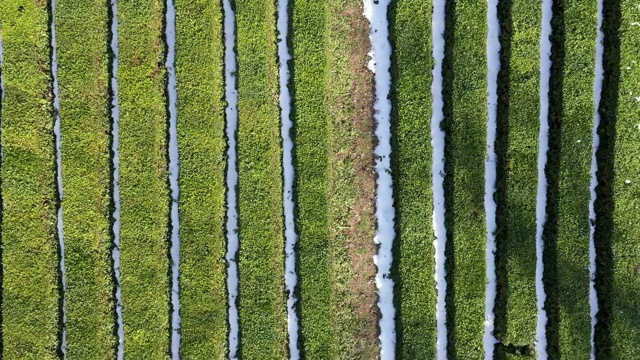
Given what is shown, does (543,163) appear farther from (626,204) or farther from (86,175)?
(86,175)

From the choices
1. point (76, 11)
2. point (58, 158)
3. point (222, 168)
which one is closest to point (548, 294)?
point (222, 168)

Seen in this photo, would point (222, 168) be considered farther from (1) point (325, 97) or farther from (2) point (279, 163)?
(1) point (325, 97)

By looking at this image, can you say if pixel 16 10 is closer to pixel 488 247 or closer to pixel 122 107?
pixel 122 107

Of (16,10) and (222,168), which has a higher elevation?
(16,10)

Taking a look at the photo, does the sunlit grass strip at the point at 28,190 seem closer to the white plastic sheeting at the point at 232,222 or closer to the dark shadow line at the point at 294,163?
the white plastic sheeting at the point at 232,222

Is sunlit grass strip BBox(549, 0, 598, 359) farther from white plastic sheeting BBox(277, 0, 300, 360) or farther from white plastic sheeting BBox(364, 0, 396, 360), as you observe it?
white plastic sheeting BBox(277, 0, 300, 360)

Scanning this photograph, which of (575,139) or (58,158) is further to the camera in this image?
(58,158)

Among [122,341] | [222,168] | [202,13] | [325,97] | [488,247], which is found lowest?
[122,341]
